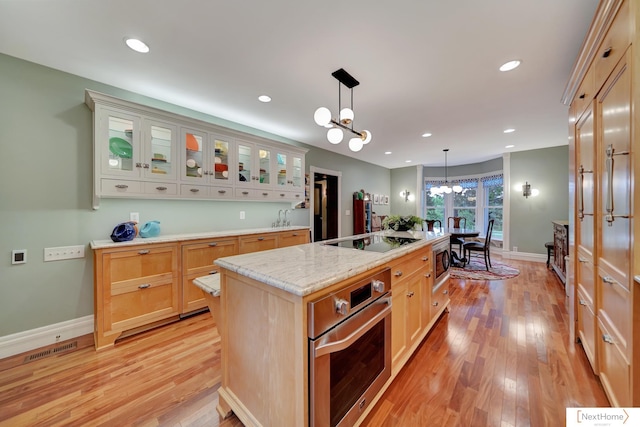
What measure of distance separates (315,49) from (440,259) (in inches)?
92.9

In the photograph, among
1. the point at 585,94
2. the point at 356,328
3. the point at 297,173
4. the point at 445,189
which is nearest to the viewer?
the point at 356,328

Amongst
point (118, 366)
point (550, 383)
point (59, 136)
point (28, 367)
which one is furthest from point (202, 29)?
point (550, 383)

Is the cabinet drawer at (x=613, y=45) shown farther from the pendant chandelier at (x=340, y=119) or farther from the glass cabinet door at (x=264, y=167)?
the glass cabinet door at (x=264, y=167)

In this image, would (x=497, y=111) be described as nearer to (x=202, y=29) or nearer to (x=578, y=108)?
(x=578, y=108)

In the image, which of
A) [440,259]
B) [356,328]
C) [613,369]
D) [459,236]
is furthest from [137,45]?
[459,236]

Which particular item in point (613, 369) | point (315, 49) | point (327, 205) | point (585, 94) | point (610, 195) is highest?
point (315, 49)

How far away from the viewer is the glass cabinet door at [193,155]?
2752 mm

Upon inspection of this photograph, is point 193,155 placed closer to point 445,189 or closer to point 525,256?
point 445,189

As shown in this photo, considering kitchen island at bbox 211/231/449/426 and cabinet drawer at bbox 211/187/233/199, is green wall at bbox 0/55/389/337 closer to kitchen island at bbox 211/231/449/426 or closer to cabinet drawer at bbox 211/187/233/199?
cabinet drawer at bbox 211/187/233/199

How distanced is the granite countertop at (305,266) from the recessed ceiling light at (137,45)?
6.16 feet

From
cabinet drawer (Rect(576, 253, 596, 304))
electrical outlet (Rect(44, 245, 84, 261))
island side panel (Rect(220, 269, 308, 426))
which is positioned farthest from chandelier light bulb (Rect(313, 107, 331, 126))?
electrical outlet (Rect(44, 245, 84, 261))

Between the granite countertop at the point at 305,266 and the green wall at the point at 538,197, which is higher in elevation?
the green wall at the point at 538,197

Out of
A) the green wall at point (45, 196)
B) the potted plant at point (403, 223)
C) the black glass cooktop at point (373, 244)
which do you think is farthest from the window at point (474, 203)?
the green wall at point (45, 196)

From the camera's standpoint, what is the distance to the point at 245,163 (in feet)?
Result: 11.0
